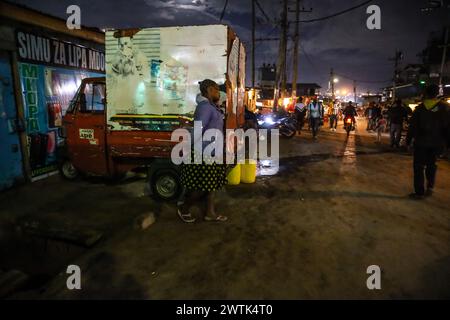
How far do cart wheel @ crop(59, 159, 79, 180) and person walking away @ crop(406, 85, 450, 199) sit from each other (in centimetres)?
707

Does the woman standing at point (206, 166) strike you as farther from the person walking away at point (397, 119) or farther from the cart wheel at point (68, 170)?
the person walking away at point (397, 119)

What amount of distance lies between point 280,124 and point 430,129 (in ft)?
32.3

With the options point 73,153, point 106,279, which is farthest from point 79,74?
point 106,279

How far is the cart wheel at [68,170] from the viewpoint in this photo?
742cm

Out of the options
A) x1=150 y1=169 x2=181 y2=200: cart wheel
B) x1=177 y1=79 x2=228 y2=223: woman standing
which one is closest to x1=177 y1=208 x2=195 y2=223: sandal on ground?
x1=177 y1=79 x2=228 y2=223: woman standing

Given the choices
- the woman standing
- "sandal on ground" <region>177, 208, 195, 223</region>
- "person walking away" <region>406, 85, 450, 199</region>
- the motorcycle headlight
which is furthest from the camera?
the motorcycle headlight

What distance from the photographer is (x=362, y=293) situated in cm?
310

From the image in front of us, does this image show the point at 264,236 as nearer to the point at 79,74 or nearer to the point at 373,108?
the point at 79,74

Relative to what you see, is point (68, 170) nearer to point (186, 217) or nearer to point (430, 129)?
point (186, 217)

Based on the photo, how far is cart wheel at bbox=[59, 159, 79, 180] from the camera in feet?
24.3

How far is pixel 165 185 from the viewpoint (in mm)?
5930

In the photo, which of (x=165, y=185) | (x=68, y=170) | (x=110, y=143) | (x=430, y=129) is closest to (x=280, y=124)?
(x=430, y=129)

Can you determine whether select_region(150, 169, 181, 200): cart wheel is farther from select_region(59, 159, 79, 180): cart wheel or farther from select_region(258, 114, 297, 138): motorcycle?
select_region(258, 114, 297, 138): motorcycle

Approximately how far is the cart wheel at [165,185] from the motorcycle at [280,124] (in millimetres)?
9975
